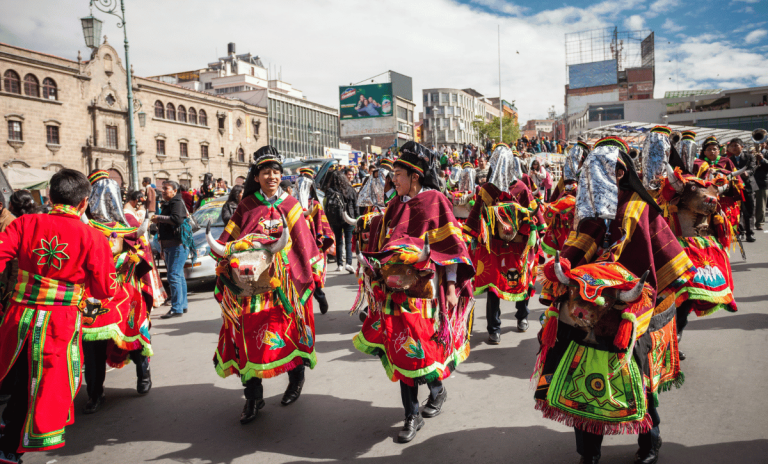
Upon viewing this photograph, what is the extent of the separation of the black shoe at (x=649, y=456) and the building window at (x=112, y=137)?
47.8m

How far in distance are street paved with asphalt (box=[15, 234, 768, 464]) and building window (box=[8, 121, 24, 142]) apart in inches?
1546

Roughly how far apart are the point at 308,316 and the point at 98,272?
164 centimetres

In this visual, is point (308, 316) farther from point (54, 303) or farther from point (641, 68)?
point (641, 68)

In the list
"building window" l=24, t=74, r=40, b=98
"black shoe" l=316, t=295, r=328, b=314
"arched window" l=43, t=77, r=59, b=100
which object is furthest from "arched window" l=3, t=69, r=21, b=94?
"black shoe" l=316, t=295, r=328, b=314

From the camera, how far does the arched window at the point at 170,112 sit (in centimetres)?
4945

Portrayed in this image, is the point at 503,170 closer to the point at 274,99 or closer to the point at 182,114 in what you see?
the point at 182,114

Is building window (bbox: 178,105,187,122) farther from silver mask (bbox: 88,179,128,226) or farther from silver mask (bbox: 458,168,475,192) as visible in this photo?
silver mask (bbox: 88,179,128,226)

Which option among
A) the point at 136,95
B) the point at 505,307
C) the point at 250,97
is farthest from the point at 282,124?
the point at 505,307

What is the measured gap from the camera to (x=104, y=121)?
43.4 m

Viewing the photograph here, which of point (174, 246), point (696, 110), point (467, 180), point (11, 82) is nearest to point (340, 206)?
point (467, 180)

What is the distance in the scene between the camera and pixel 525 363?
5.38 m

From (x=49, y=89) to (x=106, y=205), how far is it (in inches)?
1672

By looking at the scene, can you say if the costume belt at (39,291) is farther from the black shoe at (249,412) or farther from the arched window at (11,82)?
the arched window at (11,82)

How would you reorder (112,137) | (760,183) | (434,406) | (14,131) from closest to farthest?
(434,406) < (760,183) < (14,131) < (112,137)
